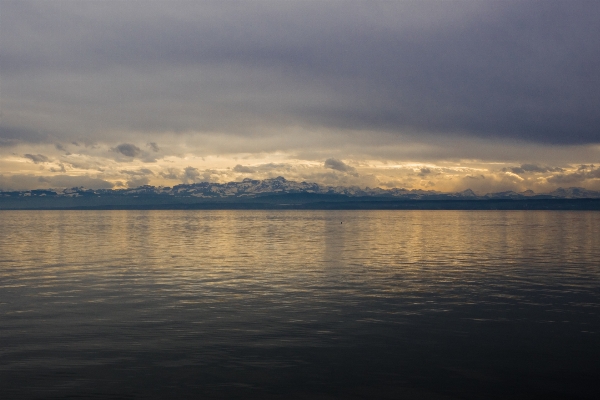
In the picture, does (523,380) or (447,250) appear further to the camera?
(447,250)

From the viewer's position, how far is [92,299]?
31531 millimetres

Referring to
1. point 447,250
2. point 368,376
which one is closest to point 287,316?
point 368,376

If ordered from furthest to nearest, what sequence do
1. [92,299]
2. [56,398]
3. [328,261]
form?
[328,261]
[92,299]
[56,398]

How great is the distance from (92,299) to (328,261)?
26127 mm

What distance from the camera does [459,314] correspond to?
91.1 ft

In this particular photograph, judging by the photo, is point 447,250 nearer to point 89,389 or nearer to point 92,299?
point 92,299

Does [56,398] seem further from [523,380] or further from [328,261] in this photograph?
[328,261]

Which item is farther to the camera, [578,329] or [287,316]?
[287,316]

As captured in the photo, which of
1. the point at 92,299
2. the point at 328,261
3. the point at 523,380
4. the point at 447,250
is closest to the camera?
the point at 523,380

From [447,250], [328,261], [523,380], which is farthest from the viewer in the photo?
[447,250]

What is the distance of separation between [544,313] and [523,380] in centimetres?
1074

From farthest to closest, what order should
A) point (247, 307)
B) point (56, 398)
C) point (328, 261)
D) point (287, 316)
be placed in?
point (328, 261) < point (247, 307) < point (287, 316) < point (56, 398)

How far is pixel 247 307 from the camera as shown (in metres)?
29.1

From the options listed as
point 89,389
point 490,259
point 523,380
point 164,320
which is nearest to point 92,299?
point 164,320
